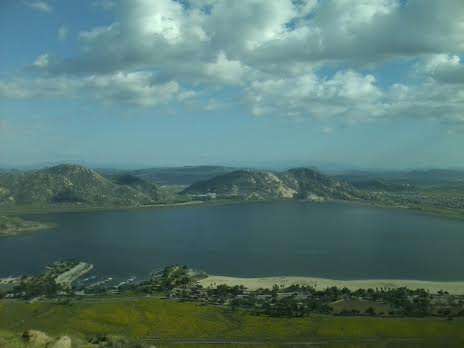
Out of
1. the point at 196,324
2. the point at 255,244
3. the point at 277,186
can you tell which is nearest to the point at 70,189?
the point at 277,186

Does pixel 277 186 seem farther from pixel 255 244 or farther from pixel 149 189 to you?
pixel 255 244

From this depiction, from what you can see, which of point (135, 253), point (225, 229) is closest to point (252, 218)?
point (225, 229)

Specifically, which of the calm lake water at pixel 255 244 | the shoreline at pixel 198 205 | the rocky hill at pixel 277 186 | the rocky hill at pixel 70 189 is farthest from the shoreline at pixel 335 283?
the rocky hill at pixel 277 186

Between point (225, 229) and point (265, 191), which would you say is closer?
point (225, 229)

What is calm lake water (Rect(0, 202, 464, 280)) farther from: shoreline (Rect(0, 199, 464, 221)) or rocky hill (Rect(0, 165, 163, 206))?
rocky hill (Rect(0, 165, 163, 206))

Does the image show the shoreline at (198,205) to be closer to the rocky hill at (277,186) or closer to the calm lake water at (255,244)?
the calm lake water at (255,244)

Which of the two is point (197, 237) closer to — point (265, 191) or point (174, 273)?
point (174, 273)
